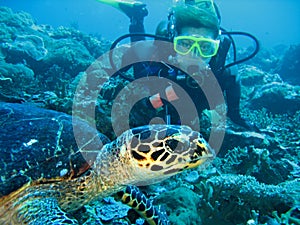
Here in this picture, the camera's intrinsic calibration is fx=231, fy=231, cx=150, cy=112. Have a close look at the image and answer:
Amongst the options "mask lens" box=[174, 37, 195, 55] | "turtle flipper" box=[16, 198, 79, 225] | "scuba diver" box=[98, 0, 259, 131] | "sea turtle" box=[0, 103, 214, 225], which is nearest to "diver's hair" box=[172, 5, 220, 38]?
"scuba diver" box=[98, 0, 259, 131]

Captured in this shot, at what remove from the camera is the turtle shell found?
1.69 meters

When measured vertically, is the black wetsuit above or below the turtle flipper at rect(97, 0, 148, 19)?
below

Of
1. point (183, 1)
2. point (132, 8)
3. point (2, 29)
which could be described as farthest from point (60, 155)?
point (2, 29)

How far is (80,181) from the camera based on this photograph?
1827 millimetres

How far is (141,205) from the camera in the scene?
6.80 feet

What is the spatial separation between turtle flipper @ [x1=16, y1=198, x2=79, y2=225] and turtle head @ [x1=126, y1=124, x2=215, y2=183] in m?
0.57

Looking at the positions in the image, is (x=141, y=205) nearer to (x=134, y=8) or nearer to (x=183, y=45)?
(x=183, y=45)

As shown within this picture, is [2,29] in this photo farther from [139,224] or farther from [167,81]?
[139,224]

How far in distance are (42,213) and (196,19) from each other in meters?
3.51

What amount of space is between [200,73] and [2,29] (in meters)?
8.98

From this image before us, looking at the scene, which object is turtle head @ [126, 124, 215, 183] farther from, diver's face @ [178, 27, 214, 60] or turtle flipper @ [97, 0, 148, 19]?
turtle flipper @ [97, 0, 148, 19]

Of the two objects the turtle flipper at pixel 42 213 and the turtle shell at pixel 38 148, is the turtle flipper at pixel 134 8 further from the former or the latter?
the turtle flipper at pixel 42 213

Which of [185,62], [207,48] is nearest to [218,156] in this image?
[185,62]

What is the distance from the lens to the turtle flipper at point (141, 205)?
2.04 metres
